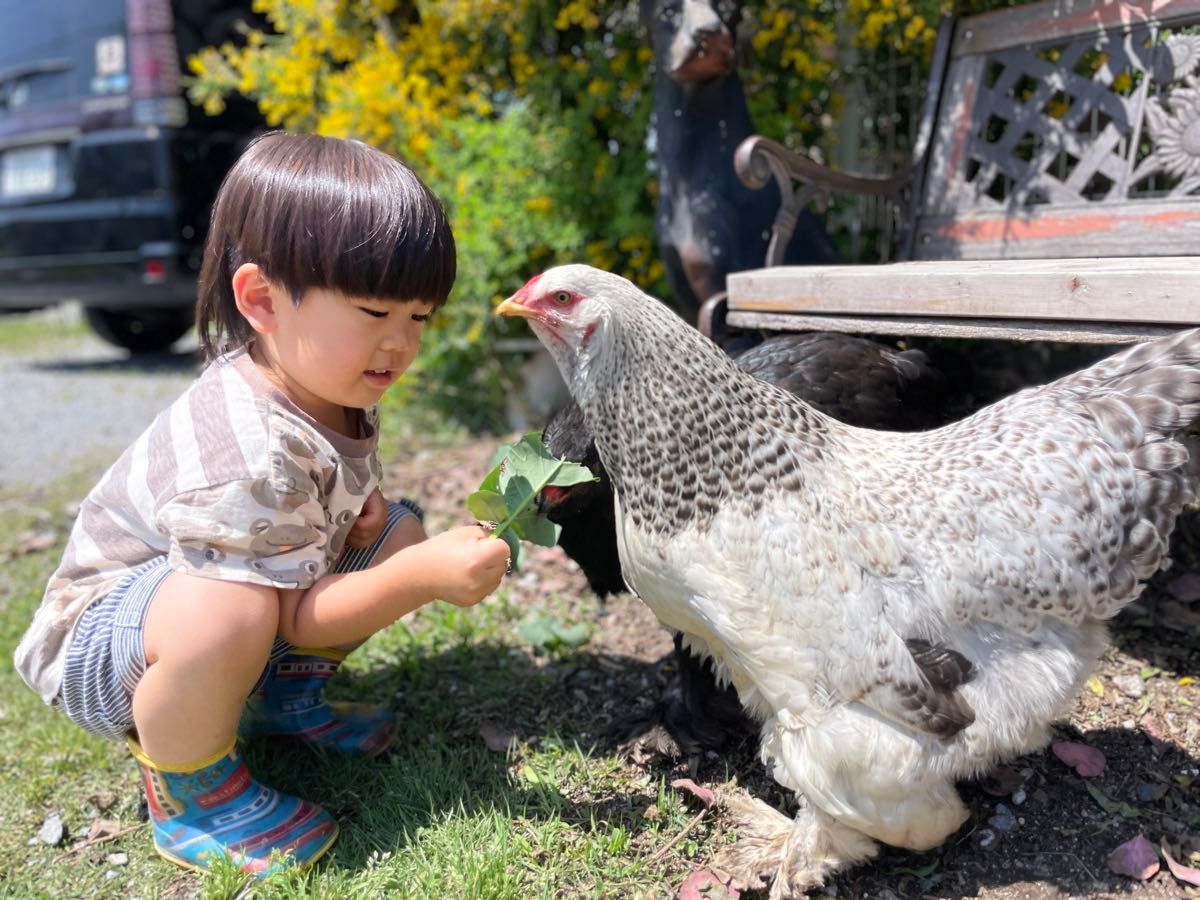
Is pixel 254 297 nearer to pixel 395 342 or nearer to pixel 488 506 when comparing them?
pixel 395 342

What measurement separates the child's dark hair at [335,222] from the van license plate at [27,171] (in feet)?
19.4

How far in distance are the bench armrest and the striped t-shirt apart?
1381 mm

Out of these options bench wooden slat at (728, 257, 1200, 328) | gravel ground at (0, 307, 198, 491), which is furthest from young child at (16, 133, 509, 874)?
gravel ground at (0, 307, 198, 491)

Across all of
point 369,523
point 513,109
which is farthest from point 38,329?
point 369,523

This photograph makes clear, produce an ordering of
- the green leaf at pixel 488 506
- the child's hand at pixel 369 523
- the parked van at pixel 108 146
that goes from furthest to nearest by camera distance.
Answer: the parked van at pixel 108 146, the child's hand at pixel 369 523, the green leaf at pixel 488 506

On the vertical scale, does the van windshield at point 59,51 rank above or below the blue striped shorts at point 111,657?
above

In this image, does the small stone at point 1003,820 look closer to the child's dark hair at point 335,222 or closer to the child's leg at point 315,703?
the child's leg at point 315,703

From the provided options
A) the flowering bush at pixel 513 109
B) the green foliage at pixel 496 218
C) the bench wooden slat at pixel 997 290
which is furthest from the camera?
the green foliage at pixel 496 218

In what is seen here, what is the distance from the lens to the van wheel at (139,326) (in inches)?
317

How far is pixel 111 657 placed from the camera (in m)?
1.71

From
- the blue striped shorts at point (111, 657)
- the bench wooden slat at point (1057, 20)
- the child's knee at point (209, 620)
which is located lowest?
the blue striped shorts at point (111, 657)

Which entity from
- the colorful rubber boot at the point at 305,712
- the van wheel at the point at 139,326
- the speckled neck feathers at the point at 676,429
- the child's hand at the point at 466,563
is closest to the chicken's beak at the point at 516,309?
the speckled neck feathers at the point at 676,429

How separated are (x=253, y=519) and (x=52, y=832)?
1.01m

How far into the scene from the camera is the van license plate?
21.0ft
